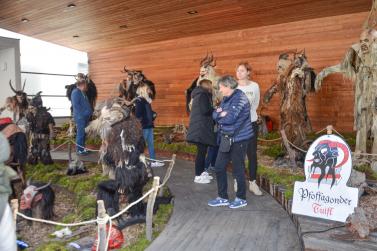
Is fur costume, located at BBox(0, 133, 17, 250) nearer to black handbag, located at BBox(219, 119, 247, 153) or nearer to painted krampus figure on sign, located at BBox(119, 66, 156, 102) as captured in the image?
black handbag, located at BBox(219, 119, 247, 153)

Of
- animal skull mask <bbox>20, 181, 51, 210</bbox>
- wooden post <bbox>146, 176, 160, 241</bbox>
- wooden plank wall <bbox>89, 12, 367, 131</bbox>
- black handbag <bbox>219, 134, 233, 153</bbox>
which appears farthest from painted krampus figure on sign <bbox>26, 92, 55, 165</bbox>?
wooden post <bbox>146, 176, 160, 241</bbox>

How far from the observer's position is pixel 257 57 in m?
9.38

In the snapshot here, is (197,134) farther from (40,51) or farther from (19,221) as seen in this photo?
(40,51)

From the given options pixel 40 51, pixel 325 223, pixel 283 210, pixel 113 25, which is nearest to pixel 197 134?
pixel 283 210

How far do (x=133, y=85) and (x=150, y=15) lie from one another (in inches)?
120

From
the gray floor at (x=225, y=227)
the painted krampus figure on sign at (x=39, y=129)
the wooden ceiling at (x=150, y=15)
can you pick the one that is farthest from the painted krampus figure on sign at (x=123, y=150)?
the wooden ceiling at (x=150, y=15)

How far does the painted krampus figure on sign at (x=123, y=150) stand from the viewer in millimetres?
3590

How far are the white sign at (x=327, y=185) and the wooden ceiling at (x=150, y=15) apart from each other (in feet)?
15.0

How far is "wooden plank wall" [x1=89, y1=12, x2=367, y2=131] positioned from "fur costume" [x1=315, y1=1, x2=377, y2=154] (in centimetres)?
303

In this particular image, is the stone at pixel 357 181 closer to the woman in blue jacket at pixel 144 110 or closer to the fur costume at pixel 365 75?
the fur costume at pixel 365 75

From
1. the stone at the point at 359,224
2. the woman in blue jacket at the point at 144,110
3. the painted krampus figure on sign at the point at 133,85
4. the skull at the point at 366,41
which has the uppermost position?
the skull at the point at 366,41

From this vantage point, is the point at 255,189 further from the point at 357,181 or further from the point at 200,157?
the point at 357,181

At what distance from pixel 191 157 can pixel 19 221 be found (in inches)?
138

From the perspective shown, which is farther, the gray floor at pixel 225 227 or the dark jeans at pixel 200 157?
the dark jeans at pixel 200 157
